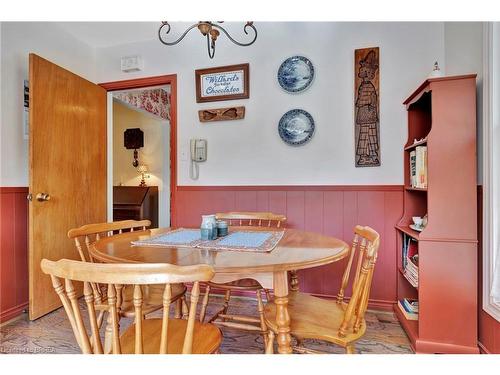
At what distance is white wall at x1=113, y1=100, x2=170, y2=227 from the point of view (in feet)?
16.9

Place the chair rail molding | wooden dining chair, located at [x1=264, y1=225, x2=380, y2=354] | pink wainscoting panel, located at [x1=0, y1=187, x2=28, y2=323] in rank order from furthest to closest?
pink wainscoting panel, located at [x1=0, y1=187, x2=28, y2=323], the chair rail molding, wooden dining chair, located at [x1=264, y1=225, x2=380, y2=354]

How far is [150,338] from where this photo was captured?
44.8 inches

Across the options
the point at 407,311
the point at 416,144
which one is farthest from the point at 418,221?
the point at 407,311

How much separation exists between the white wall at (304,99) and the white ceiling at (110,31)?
15cm

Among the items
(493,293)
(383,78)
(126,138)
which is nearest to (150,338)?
(493,293)

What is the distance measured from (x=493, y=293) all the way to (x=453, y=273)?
20 centimetres

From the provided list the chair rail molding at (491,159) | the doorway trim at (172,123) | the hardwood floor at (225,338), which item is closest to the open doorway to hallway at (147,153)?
the doorway trim at (172,123)

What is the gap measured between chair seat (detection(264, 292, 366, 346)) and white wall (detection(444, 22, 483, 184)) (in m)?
1.21

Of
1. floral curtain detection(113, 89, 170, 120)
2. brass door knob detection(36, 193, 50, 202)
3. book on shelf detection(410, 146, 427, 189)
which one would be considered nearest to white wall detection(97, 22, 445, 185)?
book on shelf detection(410, 146, 427, 189)

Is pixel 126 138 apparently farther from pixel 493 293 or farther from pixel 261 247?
pixel 493 293

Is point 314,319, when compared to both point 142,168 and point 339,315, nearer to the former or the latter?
point 339,315

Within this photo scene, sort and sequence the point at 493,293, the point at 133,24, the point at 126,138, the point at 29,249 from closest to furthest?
the point at 493,293 < the point at 29,249 < the point at 133,24 < the point at 126,138

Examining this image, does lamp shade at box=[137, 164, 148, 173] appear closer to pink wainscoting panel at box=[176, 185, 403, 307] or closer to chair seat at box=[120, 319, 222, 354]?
pink wainscoting panel at box=[176, 185, 403, 307]

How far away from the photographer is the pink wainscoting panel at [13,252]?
2.15m
